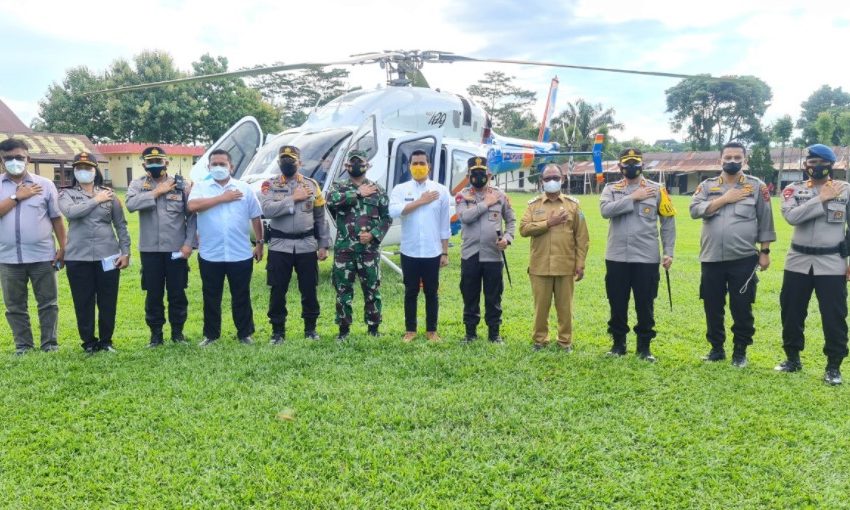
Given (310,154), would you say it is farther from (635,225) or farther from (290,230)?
(635,225)

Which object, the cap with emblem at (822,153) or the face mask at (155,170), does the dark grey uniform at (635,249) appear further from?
the face mask at (155,170)

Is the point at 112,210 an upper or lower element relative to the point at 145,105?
lower

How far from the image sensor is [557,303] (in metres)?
5.24

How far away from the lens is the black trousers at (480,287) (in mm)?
5402

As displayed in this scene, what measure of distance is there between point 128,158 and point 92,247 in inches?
1617

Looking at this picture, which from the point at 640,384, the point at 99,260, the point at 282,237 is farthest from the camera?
the point at 282,237

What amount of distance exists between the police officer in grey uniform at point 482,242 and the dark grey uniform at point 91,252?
2970 mm

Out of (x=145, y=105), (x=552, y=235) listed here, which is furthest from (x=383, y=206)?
(x=145, y=105)

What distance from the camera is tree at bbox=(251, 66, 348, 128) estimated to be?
56.8 m

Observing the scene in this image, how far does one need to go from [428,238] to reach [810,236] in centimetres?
Answer: 306

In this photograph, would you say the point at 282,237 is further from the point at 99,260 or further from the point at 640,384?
the point at 640,384

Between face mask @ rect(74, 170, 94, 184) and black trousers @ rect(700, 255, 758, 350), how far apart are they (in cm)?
522

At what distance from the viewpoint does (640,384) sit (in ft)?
14.4

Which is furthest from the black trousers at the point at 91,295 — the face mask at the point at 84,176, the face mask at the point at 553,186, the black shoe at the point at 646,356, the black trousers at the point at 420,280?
the black shoe at the point at 646,356
